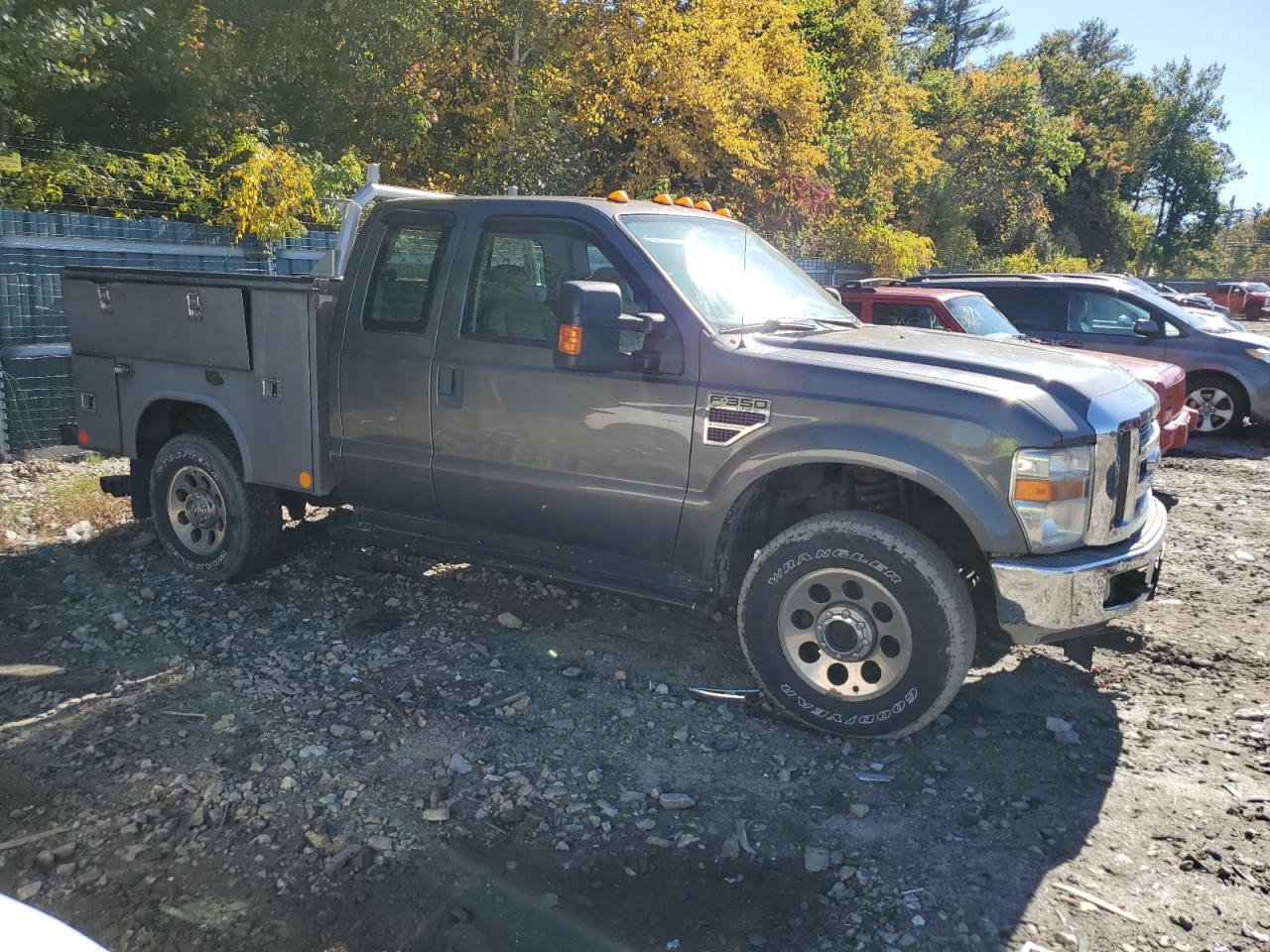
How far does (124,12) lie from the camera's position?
11.3 m

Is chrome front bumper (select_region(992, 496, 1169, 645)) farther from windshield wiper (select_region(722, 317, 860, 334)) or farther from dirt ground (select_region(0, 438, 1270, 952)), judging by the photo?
windshield wiper (select_region(722, 317, 860, 334))

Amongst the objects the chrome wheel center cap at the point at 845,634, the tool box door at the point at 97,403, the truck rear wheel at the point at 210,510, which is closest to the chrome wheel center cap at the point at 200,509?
the truck rear wheel at the point at 210,510

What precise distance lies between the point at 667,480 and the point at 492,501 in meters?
0.94

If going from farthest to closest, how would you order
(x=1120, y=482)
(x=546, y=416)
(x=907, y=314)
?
1. (x=907, y=314)
2. (x=546, y=416)
3. (x=1120, y=482)

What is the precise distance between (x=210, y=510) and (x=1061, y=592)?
440cm

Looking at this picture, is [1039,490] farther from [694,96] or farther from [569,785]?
[694,96]

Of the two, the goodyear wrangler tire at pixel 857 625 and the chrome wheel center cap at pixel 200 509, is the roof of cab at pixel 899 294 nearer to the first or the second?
the goodyear wrangler tire at pixel 857 625

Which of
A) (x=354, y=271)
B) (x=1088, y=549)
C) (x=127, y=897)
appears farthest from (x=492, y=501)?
(x=1088, y=549)

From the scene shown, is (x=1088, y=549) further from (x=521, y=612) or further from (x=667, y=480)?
(x=521, y=612)

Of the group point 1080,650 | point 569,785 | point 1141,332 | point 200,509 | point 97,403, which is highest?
point 1141,332

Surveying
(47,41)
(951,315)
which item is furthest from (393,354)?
(47,41)

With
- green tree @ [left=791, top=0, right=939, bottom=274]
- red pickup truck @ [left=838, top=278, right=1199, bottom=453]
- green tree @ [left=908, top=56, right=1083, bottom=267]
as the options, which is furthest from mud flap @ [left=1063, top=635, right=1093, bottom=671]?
green tree @ [left=908, top=56, right=1083, bottom=267]

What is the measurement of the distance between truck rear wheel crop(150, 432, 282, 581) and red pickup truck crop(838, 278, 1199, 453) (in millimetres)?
5824

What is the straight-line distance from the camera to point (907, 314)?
31.4 feet
